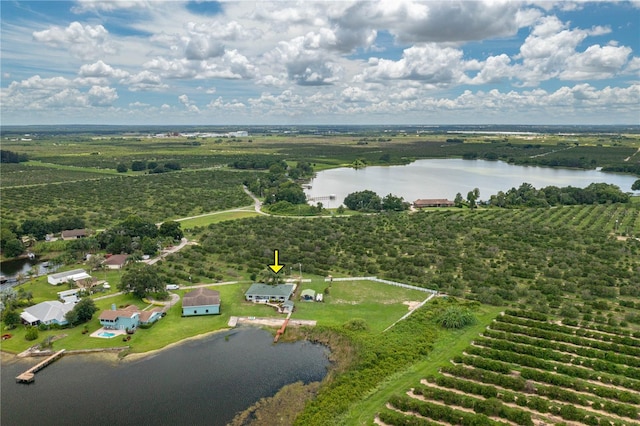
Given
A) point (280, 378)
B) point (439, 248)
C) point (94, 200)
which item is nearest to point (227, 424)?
point (280, 378)

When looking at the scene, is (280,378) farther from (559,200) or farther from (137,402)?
(559,200)

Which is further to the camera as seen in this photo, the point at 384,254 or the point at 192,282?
the point at 384,254

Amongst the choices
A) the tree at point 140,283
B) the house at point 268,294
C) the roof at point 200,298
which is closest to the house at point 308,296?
the house at point 268,294

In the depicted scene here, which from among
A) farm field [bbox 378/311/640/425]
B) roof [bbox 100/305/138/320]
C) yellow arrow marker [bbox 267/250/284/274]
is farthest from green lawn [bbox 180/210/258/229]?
farm field [bbox 378/311/640/425]

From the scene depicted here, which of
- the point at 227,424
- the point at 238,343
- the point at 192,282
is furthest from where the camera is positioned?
the point at 192,282

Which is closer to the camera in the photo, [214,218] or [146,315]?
[146,315]

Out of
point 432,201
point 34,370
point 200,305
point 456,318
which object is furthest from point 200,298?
point 432,201

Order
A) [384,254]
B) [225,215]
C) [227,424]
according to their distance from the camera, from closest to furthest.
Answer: [227,424] < [384,254] < [225,215]

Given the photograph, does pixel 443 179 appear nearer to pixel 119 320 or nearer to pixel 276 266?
pixel 276 266
